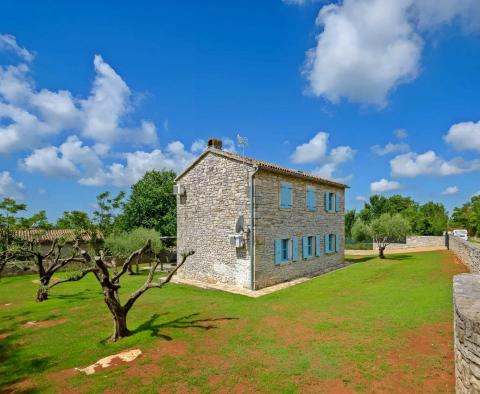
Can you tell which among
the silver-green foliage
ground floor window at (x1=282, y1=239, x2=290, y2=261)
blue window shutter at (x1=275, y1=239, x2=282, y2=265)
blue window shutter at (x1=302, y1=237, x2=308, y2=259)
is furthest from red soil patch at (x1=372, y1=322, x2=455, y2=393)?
the silver-green foliage

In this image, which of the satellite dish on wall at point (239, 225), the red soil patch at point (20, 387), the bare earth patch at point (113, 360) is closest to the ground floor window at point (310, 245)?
the satellite dish on wall at point (239, 225)

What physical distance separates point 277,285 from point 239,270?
211 cm

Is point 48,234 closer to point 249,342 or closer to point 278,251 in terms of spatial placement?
point 278,251

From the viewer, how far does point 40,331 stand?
9.36 meters

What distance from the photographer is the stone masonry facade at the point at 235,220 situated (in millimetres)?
14086

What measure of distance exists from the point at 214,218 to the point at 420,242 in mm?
28041

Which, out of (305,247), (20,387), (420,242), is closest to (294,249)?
(305,247)

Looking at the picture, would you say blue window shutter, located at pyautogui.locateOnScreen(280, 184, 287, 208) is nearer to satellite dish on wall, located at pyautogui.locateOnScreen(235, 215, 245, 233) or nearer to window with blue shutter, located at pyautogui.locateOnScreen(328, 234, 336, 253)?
satellite dish on wall, located at pyautogui.locateOnScreen(235, 215, 245, 233)

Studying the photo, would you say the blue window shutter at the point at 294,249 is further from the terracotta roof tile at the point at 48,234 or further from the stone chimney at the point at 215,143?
the terracotta roof tile at the point at 48,234

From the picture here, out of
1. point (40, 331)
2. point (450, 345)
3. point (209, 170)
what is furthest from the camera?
point (209, 170)

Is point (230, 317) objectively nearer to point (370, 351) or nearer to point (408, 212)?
point (370, 351)

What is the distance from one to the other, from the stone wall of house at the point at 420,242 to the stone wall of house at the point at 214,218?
2551cm

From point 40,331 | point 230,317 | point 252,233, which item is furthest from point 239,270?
point 40,331

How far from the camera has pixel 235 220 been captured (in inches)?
573
